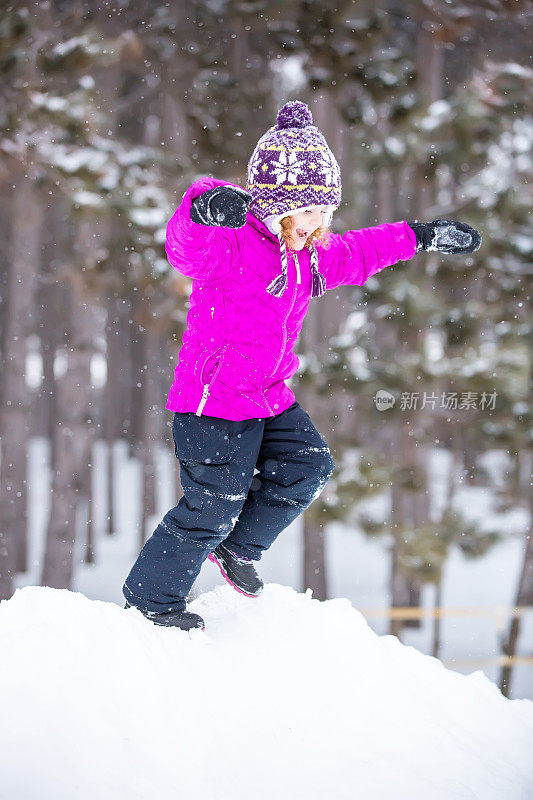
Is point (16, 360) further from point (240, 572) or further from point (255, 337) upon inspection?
point (255, 337)

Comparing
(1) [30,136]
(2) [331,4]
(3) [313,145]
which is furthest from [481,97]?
(3) [313,145]

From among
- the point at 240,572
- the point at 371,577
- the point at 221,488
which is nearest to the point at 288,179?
the point at 221,488

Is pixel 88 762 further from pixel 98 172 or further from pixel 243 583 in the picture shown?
pixel 98 172

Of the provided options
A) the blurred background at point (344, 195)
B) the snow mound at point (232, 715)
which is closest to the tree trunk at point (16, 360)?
the blurred background at point (344, 195)

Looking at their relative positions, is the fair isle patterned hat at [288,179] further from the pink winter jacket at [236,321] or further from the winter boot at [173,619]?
the winter boot at [173,619]

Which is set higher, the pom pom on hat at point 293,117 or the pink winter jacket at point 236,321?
the pom pom on hat at point 293,117

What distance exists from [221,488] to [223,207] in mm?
1029

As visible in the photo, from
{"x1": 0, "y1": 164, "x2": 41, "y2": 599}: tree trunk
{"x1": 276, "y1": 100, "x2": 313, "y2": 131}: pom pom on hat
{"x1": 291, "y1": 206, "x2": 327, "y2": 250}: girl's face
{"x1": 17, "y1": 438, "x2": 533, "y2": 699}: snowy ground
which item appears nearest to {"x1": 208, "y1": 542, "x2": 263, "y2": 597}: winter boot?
{"x1": 291, "y1": 206, "x2": 327, "y2": 250}: girl's face

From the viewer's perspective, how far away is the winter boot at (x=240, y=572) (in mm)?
3035

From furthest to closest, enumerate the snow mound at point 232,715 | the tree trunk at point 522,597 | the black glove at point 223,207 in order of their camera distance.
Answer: the tree trunk at point 522,597 < the black glove at point 223,207 < the snow mound at point 232,715

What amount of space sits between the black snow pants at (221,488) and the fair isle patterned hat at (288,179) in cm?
A: 57

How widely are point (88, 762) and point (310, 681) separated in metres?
0.96

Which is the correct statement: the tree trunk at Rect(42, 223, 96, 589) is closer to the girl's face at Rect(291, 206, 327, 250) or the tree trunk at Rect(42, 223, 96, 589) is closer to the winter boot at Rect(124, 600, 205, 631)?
the winter boot at Rect(124, 600, 205, 631)

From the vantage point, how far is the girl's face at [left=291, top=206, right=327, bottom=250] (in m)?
2.54
